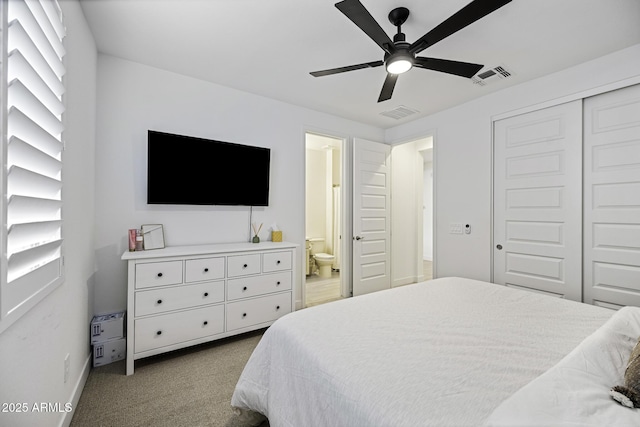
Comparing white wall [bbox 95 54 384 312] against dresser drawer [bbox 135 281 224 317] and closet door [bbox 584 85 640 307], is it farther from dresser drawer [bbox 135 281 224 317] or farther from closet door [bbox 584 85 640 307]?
closet door [bbox 584 85 640 307]

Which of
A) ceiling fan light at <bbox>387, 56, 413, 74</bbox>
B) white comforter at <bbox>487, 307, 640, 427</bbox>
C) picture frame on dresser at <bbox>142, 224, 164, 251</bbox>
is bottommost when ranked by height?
white comforter at <bbox>487, 307, 640, 427</bbox>

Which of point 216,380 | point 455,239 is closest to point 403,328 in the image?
point 216,380

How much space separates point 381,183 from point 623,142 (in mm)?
2459

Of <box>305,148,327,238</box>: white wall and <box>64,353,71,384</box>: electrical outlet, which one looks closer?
<box>64,353,71,384</box>: electrical outlet

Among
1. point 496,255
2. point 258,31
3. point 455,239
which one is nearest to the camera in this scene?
point 258,31

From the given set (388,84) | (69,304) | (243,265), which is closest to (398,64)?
(388,84)

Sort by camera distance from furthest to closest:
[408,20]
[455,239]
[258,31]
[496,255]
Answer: [455,239]
[496,255]
[258,31]
[408,20]

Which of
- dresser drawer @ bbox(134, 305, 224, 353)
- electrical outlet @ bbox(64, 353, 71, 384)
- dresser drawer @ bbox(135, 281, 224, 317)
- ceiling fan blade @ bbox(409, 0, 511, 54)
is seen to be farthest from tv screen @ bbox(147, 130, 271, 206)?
ceiling fan blade @ bbox(409, 0, 511, 54)

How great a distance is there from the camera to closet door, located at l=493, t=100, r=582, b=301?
8.36ft

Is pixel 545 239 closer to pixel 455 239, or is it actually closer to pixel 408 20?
pixel 455 239

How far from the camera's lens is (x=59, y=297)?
143 centimetres

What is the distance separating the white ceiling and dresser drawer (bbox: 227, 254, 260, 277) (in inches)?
71.2

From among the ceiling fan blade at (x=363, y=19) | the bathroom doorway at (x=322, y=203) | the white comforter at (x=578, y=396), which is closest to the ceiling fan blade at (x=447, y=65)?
the ceiling fan blade at (x=363, y=19)

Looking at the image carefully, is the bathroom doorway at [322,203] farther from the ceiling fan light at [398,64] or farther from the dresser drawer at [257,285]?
the ceiling fan light at [398,64]
